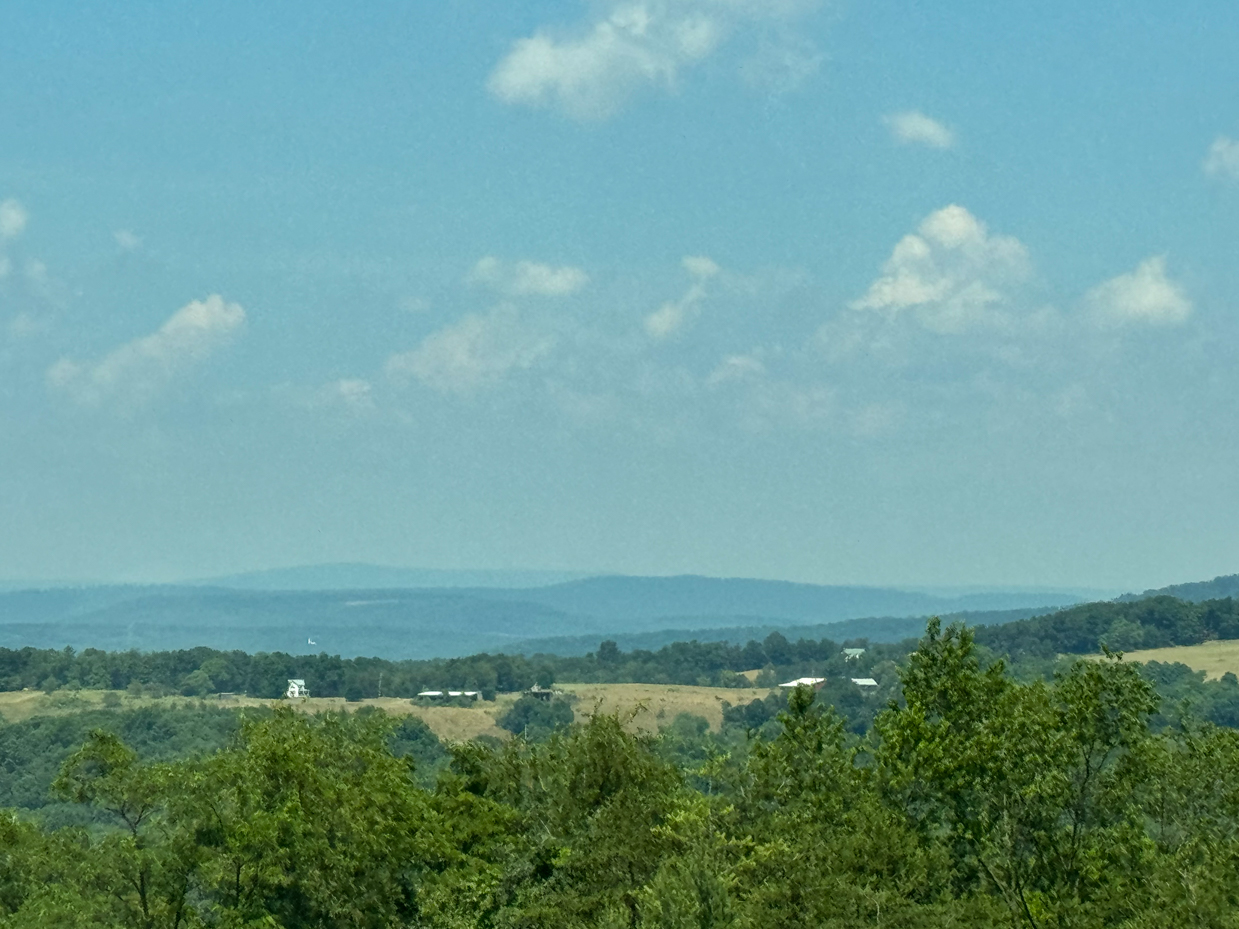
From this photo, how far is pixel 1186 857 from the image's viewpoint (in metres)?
32.7

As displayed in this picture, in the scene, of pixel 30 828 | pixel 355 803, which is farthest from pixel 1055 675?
pixel 30 828

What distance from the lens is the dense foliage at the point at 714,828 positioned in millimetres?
35594

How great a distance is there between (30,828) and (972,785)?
28131mm

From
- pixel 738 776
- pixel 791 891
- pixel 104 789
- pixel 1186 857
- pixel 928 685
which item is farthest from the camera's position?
pixel 738 776

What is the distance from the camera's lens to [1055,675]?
122 ft

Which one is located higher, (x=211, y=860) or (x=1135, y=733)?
(x=1135, y=733)

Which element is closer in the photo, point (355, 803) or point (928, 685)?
point (928, 685)

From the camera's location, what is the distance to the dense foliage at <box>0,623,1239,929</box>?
35594mm

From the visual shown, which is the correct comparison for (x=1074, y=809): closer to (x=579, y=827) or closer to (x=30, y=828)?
(x=579, y=827)

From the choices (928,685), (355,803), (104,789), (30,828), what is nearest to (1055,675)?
(928,685)

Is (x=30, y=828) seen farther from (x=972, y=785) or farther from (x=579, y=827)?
(x=972, y=785)

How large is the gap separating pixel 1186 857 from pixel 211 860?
83.5ft

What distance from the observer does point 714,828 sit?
40375 millimetres

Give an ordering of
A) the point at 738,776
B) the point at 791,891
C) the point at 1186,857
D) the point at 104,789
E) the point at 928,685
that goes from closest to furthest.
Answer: the point at 1186,857
the point at 791,891
the point at 928,685
the point at 104,789
the point at 738,776
